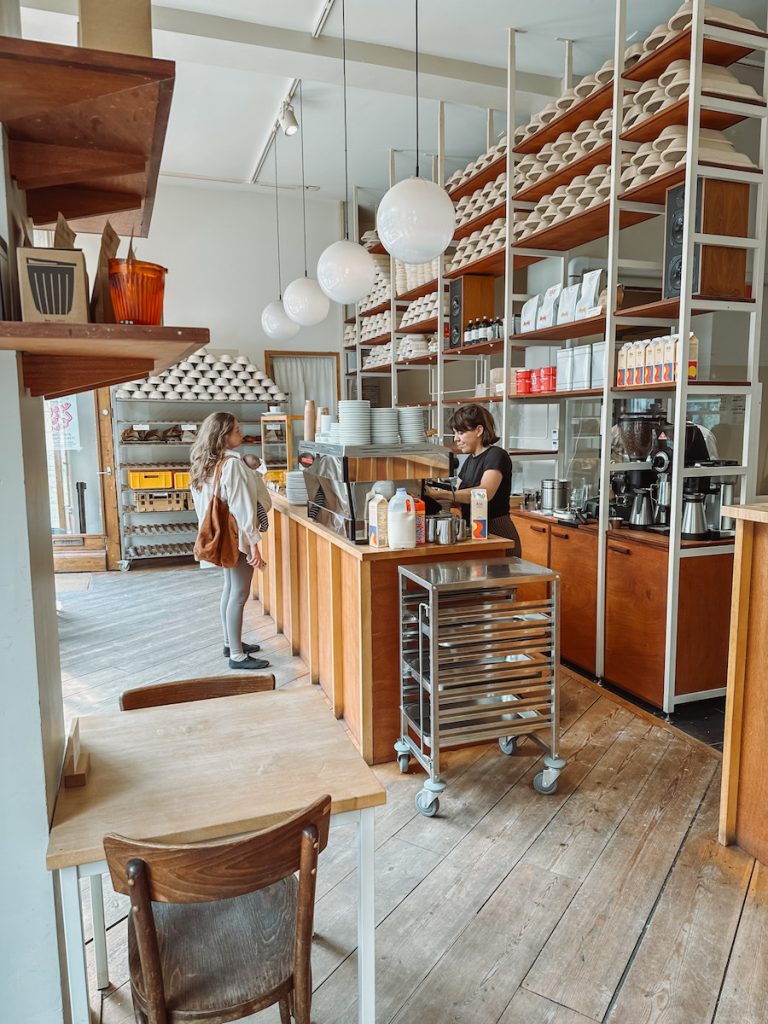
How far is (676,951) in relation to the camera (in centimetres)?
195

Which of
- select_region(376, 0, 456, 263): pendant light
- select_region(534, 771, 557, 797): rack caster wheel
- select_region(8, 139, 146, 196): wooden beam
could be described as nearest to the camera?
select_region(8, 139, 146, 196): wooden beam

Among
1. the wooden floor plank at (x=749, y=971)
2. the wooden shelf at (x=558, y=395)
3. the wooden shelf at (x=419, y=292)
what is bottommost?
the wooden floor plank at (x=749, y=971)

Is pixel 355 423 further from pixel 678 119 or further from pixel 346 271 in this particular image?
pixel 678 119

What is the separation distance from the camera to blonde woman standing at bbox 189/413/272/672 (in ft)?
13.3

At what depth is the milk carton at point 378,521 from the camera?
121 inches

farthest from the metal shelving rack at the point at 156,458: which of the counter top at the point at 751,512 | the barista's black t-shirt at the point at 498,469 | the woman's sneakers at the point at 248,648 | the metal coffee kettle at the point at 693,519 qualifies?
the counter top at the point at 751,512

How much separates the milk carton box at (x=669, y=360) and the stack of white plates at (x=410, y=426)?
1.20 m

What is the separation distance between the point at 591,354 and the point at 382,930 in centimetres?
313

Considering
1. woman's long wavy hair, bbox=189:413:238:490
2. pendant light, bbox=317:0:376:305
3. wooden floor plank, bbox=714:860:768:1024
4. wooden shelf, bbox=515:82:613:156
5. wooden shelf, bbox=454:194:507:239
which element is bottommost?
wooden floor plank, bbox=714:860:768:1024

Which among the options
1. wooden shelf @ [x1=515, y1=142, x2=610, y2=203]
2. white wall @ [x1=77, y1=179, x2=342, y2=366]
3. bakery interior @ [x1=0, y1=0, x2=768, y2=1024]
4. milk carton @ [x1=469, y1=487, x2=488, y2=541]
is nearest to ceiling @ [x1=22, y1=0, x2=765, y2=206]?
Result: bakery interior @ [x1=0, y1=0, x2=768, y2=1024]

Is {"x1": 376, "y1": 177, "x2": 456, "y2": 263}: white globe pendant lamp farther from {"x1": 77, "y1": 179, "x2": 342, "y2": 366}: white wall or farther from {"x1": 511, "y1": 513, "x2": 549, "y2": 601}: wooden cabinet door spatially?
{"x1": 77, "y1": 179, "x2": 342, "y2": 366}: white wall

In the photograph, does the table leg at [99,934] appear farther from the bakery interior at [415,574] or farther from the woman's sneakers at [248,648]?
the woman's sneakers at [248,648]

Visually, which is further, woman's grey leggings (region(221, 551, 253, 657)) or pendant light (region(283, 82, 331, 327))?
pendant light (region(283, 82, 331, 327))

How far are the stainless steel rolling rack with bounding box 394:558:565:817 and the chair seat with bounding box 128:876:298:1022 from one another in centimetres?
119
